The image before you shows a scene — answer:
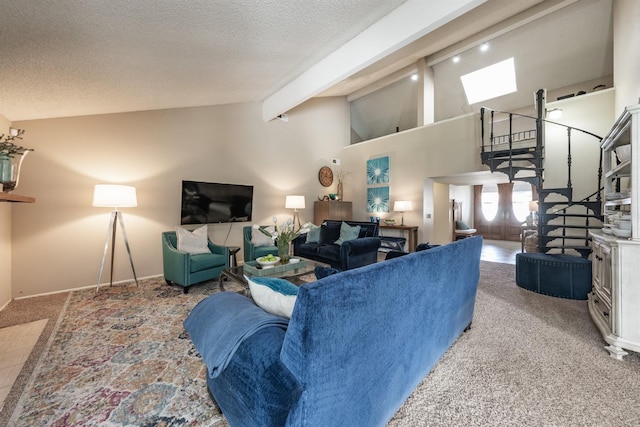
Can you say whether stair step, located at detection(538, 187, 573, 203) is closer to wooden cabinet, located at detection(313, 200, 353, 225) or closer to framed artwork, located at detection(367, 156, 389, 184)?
framed artwork, located at detection(367, 156, 389, 184)

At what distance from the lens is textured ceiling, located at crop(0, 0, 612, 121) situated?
1614 millimetres

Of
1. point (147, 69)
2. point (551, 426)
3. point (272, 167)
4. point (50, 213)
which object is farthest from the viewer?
point (272, 167)

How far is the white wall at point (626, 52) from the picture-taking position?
8.86 feet

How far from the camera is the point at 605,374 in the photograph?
1.65 meters

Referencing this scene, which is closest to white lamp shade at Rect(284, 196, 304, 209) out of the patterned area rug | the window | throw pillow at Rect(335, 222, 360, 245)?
throw pillow at Rect(335, 222, 360, 245)

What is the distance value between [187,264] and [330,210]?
3509 mm

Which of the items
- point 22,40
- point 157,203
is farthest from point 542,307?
point 157,203

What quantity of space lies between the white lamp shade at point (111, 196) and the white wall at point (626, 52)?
224 inches

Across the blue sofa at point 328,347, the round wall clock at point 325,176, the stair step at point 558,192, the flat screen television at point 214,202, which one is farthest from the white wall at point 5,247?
the stair step at point 558,192

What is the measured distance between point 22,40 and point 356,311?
8.38 ft

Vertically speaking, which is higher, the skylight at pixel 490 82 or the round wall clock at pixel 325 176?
the skylight at pixel 490 82

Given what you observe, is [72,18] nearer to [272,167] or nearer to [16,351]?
[16,351]

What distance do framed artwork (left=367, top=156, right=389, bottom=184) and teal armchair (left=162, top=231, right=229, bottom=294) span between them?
13.7 feet

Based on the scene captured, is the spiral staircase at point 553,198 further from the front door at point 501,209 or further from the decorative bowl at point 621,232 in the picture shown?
the front door at point 501,209
